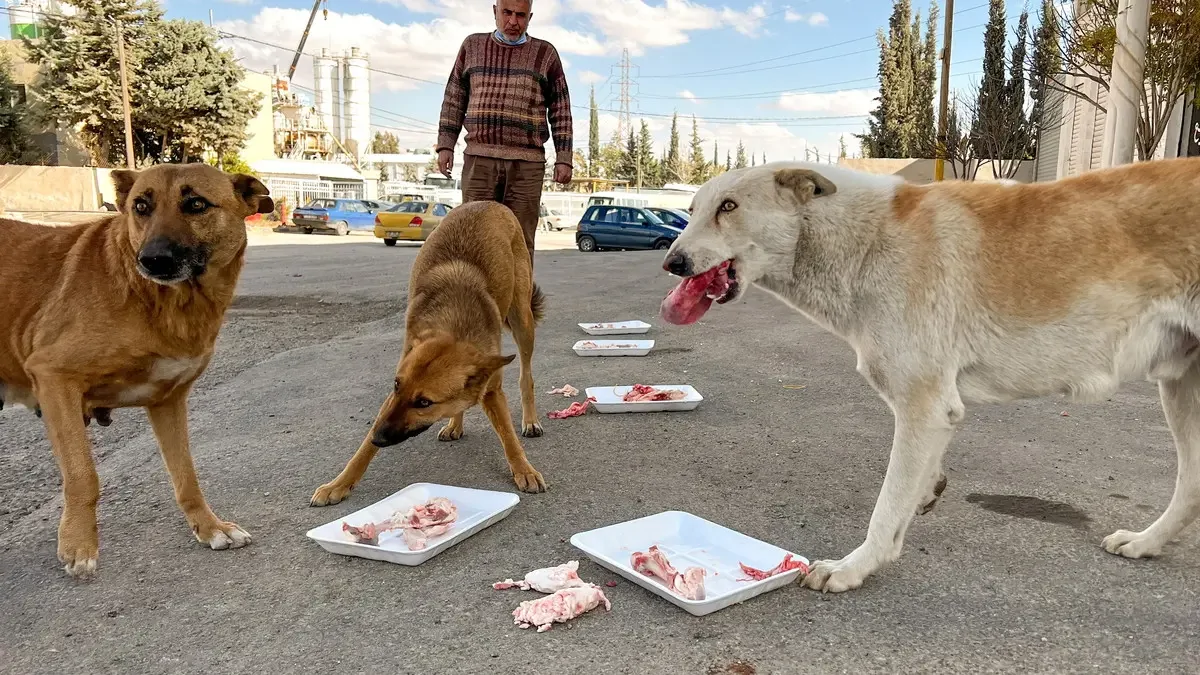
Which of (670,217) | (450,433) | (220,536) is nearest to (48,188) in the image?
(670,217)

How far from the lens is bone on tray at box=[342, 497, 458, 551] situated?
9.25 ft

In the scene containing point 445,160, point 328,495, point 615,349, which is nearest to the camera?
point 328,495

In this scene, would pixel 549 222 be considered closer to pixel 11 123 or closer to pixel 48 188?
pixel 48 188

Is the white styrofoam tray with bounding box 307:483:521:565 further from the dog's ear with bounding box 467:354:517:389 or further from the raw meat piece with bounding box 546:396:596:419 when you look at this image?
the raw meat piece with bounding box 546:396:596:419

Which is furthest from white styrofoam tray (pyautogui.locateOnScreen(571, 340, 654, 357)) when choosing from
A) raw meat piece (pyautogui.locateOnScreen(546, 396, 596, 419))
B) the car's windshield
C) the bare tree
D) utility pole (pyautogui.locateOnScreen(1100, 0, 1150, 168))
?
the car's windshield

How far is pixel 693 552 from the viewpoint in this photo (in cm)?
279

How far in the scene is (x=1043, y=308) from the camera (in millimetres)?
2412

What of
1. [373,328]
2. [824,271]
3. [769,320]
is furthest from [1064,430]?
[373,328]

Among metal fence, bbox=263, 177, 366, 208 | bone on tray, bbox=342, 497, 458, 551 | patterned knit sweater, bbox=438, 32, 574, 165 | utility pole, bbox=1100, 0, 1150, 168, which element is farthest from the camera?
metal fence, bbox=263, 177, 366, 208

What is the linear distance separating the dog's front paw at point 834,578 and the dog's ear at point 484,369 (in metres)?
1.61

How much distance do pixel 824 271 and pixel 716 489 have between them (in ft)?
4.23

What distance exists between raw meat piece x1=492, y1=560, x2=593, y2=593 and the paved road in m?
0.07

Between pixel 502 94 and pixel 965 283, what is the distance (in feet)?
11.9

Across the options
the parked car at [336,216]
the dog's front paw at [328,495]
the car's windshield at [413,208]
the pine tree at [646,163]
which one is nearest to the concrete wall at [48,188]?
the parked car at [336,216]
